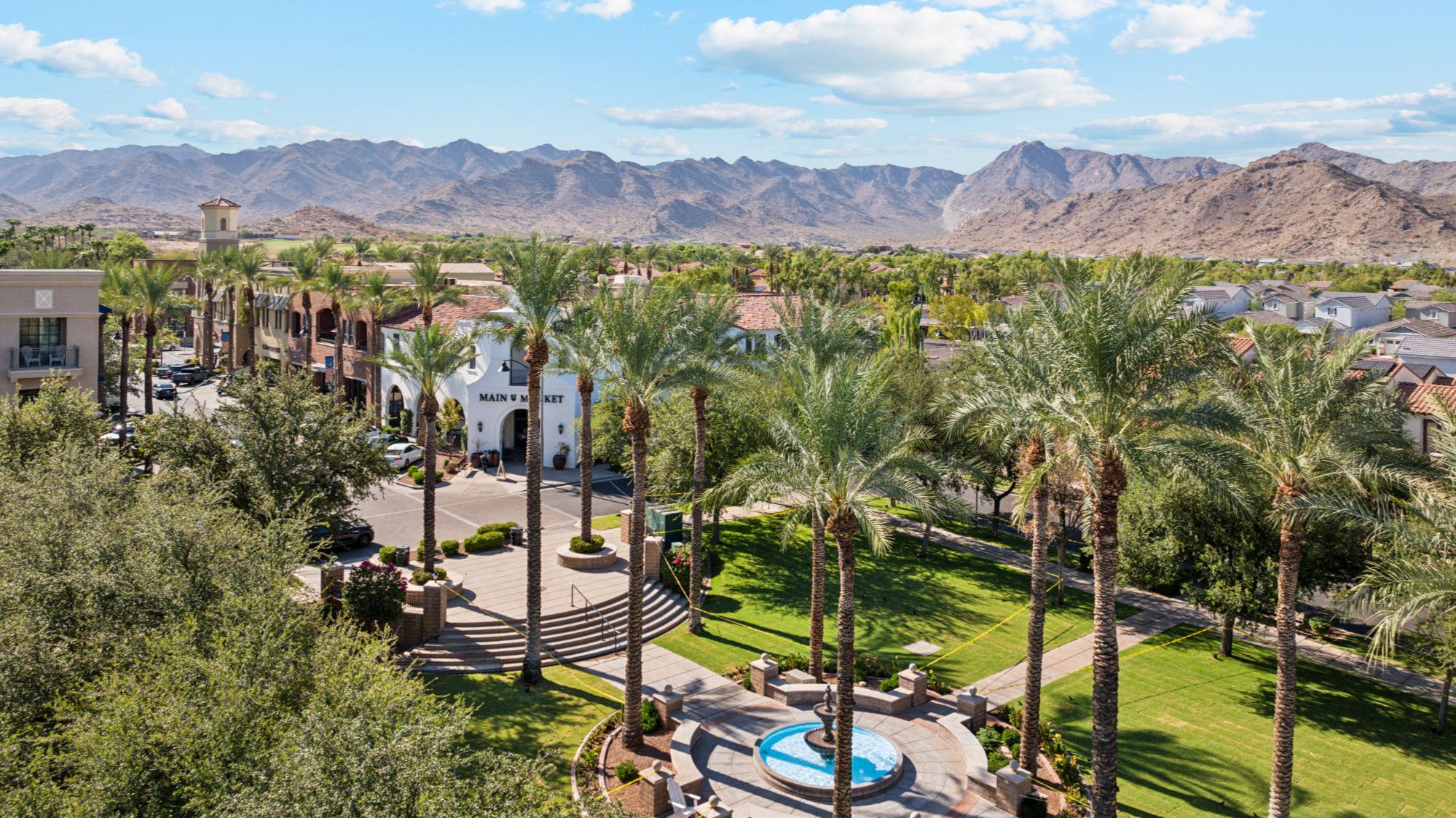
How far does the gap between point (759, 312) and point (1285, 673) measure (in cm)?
4350

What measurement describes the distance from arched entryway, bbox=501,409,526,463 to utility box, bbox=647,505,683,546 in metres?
17.4

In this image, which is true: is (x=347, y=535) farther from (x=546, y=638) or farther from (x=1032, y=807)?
(x=1032, y=807)

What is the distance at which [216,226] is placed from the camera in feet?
330

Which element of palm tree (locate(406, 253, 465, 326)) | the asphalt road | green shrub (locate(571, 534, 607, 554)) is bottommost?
the asphalt road

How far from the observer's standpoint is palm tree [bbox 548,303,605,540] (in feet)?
84.3

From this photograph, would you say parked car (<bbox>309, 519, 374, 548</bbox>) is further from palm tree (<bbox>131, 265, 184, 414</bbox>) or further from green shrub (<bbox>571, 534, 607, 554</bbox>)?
palm tree (<bbox>131, 265, 184, 414</bbox>)

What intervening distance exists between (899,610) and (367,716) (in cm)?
2155

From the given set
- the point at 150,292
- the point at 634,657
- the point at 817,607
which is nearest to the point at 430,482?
the point at 634,657

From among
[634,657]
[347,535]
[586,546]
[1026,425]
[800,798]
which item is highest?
[1026,425]

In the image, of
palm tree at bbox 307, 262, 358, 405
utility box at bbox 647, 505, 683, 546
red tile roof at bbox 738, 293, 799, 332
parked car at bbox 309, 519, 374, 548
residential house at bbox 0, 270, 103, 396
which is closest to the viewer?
parked car at bbox 309, 519, 374, 548

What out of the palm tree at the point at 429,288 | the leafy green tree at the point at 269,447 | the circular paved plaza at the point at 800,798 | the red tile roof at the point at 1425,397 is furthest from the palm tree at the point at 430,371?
the red tile roof at the point at 1425,397

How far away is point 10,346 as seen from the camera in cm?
3875

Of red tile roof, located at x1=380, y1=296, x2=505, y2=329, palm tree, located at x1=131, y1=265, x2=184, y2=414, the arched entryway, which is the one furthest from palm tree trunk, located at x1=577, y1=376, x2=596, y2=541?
palm tree, located at x1=131, y1=265, x2=184, y2=414

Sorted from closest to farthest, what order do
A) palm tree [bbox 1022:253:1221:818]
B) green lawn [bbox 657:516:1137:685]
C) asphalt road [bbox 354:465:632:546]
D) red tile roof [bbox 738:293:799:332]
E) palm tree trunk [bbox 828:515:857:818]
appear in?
1. palm tree [bbox 1022:253:1221:818]
2. palm tree trunk [bbox 828:515:857:818]
3. green lawn [bbox 657:516:1137:685]
4. asphalt road [bbox 354:465:632:546]
5. red tile roof [bbox 738:293:799:332]
